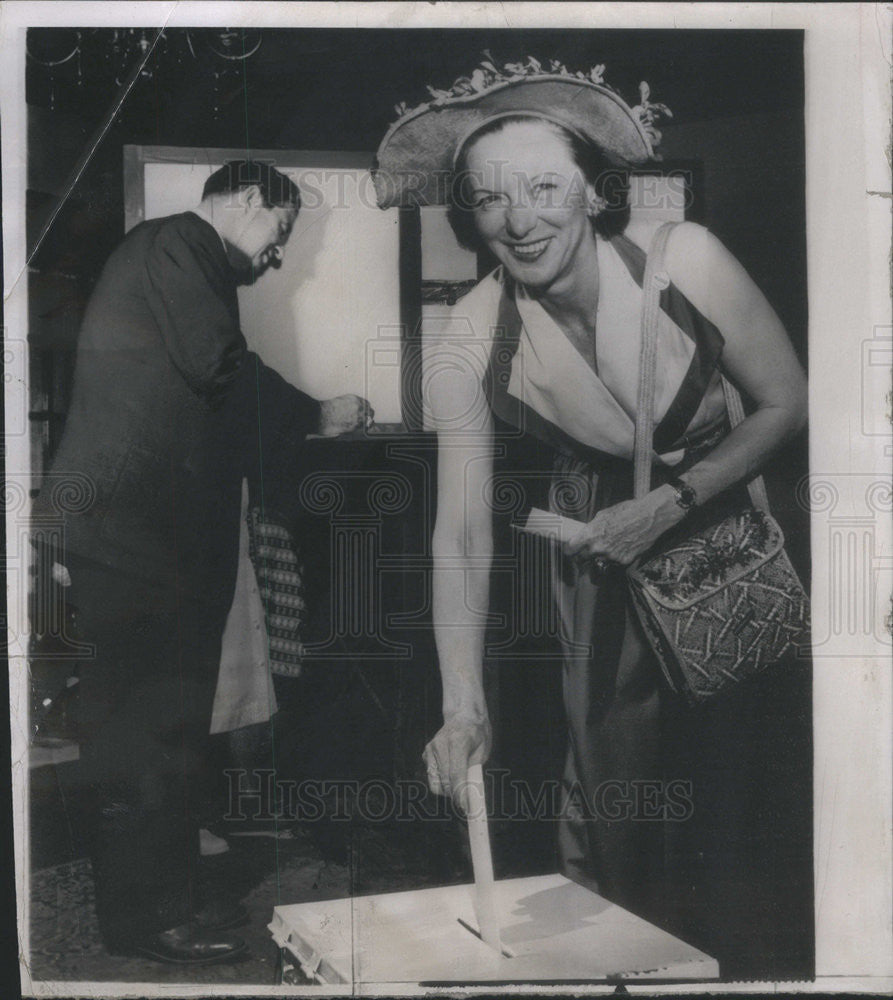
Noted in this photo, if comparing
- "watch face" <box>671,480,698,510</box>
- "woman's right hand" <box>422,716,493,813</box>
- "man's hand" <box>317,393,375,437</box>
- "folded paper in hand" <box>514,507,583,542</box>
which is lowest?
"woman's right hand" <box>422,716,493,813</box>

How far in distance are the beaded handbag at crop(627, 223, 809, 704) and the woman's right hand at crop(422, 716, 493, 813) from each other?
49 cm

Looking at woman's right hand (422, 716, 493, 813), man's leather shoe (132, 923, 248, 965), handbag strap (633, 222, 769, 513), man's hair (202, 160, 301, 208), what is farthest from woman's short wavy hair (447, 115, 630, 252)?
man's leather shoe (132, 923, 248, 965)

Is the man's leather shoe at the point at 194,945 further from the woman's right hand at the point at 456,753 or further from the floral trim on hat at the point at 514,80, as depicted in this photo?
the floral trim on hat at the point at 514,80

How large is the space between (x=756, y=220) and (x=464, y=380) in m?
0.82

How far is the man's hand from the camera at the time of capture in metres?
2.80

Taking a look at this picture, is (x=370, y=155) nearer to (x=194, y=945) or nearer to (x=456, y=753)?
(x=456, y=753)

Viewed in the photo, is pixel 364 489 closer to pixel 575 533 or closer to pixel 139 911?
pixel 575 533

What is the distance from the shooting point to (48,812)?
286 centimetres

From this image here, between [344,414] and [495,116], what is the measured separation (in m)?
0.82

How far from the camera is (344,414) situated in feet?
9.20

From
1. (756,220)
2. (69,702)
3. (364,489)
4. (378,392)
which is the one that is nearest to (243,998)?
(69,702)

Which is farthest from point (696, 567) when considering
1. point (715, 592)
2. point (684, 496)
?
point (684, 496)

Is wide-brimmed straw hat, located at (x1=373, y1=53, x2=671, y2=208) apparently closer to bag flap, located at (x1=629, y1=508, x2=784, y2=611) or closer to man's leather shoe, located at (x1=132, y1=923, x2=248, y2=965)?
bag flap, located at (x1=629, y1=508, x2=784, y2=611)

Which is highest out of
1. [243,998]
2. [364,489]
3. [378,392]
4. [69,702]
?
[378,392]
